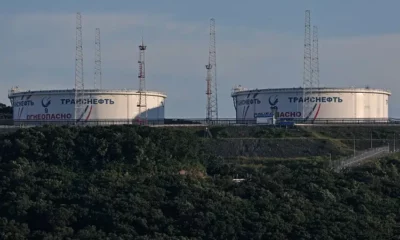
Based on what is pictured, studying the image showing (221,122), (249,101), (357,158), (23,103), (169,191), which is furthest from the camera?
(249,101)

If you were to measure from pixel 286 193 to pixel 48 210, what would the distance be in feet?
44.9

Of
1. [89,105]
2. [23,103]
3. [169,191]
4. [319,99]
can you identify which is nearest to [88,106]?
[89,105]

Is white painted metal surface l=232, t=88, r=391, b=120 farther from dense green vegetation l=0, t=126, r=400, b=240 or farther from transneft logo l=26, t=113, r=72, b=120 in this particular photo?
dense green vegetation l=0, t=126, r=400, b=240

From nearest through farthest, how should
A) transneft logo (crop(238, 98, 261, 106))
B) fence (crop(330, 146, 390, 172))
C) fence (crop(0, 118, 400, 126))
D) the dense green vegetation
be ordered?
the dense green vegetation < fence (crop(330, 146, 390, 172)) < fence (crop(0, 118, 400, 126)) < transneft logo (crop(238, 98, 261, 106))

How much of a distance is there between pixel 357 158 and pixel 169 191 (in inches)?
814

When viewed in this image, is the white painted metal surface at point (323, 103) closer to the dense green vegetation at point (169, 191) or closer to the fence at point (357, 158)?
the fence at point (357, 158)

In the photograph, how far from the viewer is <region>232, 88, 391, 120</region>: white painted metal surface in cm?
9906

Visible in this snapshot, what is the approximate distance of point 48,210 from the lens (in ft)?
189

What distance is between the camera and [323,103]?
99125mm

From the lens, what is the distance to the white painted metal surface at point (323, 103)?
99062 millimetres

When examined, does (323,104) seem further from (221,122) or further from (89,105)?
(89,105)

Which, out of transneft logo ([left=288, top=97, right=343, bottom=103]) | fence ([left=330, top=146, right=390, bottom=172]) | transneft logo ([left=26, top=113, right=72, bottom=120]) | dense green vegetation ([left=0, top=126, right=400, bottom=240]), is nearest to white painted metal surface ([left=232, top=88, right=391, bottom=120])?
transneft logo ([left=288, top=97, right=343, bottom=103])

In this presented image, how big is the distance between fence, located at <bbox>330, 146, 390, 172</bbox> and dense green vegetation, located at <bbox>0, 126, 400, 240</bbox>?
3.87 feet

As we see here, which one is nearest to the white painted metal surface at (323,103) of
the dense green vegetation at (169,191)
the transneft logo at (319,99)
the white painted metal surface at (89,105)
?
the transneft logo at (319,99)
